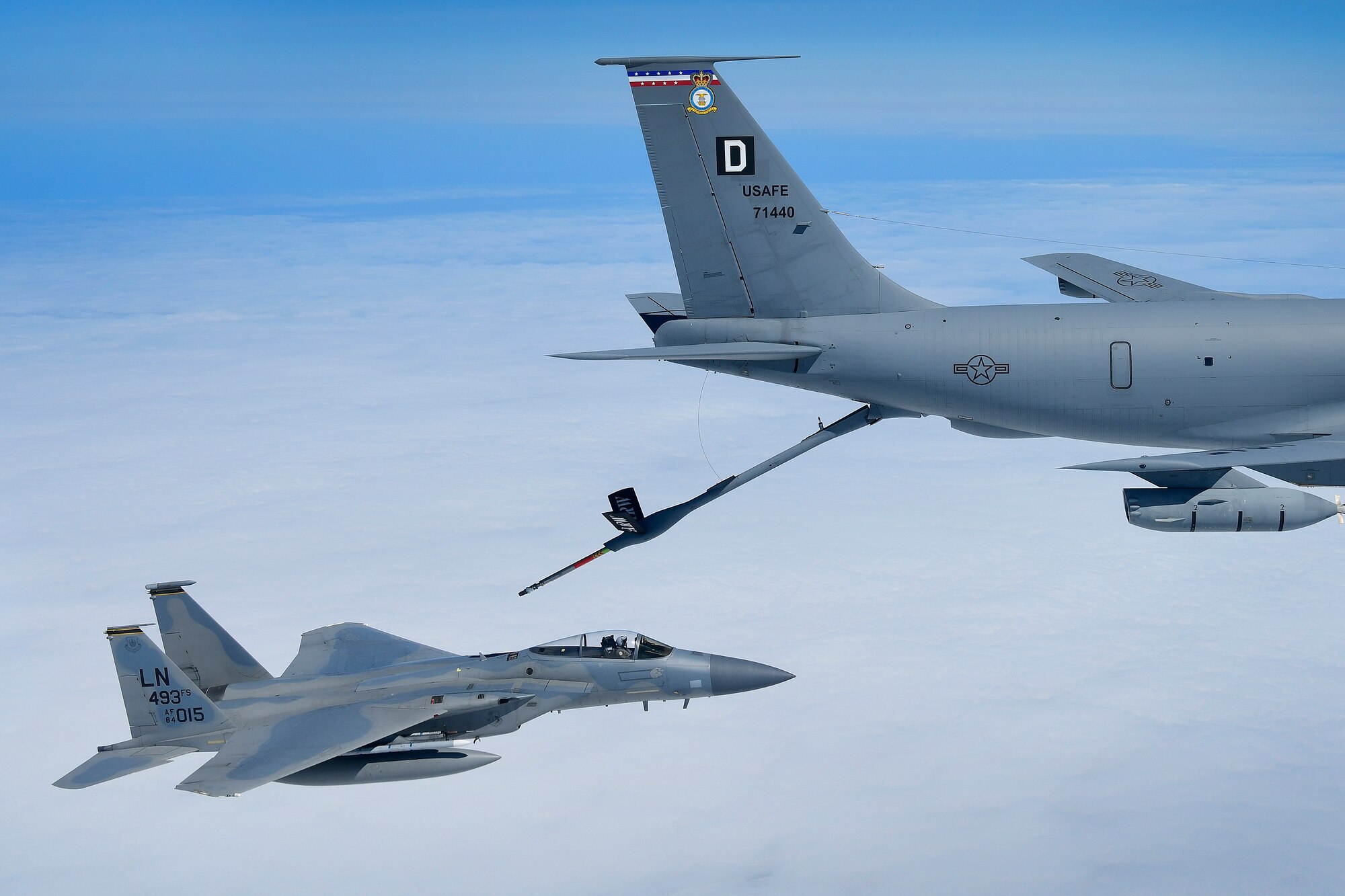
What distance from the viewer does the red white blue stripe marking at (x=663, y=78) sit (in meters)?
26.3

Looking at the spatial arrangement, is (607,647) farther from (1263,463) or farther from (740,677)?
(1263,463)

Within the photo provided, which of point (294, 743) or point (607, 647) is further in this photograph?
point (607, 647)

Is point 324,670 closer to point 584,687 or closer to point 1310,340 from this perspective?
point 584,687

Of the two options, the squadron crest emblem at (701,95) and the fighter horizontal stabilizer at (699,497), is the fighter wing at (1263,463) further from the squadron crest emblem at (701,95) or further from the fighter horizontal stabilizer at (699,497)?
Result: the squadron crest emblem at (701,95)

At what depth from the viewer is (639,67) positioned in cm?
2623

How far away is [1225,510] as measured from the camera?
25.2 meters

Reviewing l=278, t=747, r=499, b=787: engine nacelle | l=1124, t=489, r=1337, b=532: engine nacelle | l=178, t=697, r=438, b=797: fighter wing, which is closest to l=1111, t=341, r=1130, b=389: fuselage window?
l=1124, t=489, r=1337, b=532: engine nacelle

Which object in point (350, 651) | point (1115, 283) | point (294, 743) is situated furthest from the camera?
point (1115, 283)

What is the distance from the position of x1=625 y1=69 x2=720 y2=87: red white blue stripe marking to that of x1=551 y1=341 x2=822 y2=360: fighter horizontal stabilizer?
6.13 meters

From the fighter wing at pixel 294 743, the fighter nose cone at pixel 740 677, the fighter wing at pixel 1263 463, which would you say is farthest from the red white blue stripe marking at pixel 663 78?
the fighter wing at pixel 294 743

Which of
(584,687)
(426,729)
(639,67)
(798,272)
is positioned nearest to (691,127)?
(639,67)

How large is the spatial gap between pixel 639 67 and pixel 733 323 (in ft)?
21.0

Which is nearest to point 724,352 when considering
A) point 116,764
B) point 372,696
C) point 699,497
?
point 699,497

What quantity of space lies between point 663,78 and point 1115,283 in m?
15.0
